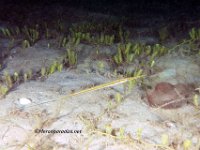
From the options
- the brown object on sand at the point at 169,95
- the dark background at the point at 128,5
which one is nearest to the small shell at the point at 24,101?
the brown object on sand at the point at 169,95

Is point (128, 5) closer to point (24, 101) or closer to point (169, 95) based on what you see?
point (169, 95)

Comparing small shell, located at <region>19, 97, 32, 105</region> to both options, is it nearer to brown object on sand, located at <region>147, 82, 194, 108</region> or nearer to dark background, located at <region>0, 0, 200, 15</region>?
brown object on sand, located at <region>147, 82, 194, 108</region>

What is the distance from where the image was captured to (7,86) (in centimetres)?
430

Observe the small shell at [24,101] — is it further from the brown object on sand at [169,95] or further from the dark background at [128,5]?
the dark background at [128,5]

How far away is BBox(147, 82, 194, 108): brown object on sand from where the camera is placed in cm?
384

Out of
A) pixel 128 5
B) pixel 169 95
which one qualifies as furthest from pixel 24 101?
pixel 128 5

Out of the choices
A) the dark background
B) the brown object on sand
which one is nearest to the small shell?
the brown object on sand

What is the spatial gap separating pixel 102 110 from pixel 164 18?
5376 mm

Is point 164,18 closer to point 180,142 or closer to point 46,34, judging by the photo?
point 46,34

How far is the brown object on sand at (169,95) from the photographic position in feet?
12.6

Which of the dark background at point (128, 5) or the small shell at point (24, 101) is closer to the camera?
the small shell at point (24, 101)

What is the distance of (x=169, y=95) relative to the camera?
3891mm

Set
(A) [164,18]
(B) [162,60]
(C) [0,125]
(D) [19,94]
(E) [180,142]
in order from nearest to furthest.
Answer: (E) [180,142], (C) [0,125], (D) [19,94], (B) [162,60], (A) [164,18]

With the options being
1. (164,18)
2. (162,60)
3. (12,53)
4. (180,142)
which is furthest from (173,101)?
(164,18)
